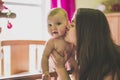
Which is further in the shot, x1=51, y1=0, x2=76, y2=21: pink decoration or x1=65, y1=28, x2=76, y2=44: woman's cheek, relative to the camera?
x1=51, y1=0, x2=76, y2=21: pink decoration

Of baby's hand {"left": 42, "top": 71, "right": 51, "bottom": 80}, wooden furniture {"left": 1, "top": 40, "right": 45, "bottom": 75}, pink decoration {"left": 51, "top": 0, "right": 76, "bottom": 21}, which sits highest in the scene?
pink decoration {"left": 51, "top": 0, "right": 76, "bottom": 21}

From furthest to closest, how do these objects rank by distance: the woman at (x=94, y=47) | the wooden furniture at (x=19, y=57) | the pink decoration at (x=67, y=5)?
the pink decoration at (x=67, y=5) → the wooden furniture at (x=19, y=57) → the woman at (x=94, y=47)

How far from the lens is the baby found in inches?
38.2

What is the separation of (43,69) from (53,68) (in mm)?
53

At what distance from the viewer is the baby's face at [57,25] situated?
965mm

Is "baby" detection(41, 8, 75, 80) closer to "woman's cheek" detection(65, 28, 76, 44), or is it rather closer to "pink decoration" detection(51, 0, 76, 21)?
"woman's cheek" detection(65, 28, 76, 44)

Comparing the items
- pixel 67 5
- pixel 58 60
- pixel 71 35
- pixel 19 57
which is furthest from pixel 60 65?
pixel 67 5

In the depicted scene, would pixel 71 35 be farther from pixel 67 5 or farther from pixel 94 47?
pixel 67 5

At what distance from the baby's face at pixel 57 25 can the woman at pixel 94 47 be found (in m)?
0.06

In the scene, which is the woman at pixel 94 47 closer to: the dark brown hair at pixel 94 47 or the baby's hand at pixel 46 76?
the dark brown hair at pixel 94 47

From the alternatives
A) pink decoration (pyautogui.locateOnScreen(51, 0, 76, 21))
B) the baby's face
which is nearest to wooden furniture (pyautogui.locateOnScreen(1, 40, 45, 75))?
pink decoration (pyautogui.locateOnScreen(51, 0, 76, 21))

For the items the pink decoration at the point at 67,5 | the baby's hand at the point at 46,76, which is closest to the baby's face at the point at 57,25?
the baby's hand at the point at 46,76

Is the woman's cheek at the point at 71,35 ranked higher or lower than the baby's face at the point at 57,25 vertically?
lower

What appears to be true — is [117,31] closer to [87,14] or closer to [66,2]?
[66,2]
